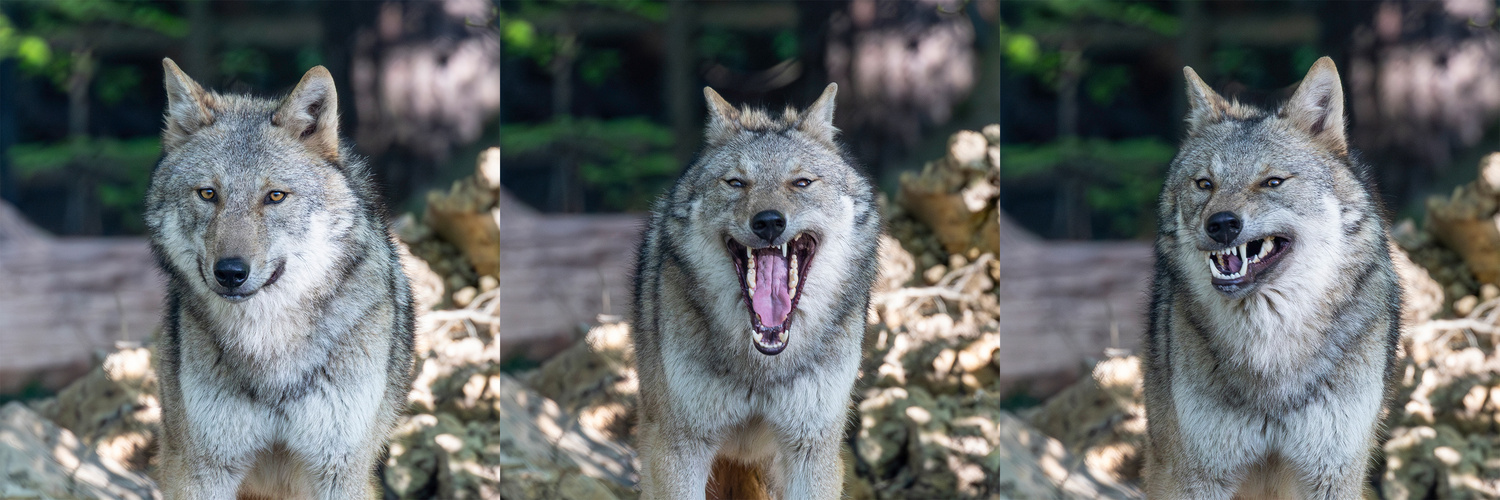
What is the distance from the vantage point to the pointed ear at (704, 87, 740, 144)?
17.7ft

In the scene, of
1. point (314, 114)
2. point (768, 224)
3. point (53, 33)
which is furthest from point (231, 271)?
point (53, 33)

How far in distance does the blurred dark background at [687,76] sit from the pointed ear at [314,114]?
1671mm

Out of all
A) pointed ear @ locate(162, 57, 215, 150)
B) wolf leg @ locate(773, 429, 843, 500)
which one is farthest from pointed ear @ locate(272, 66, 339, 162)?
wolf leg @ locate(773, 429, 843, 500)

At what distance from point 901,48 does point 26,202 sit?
6.53m

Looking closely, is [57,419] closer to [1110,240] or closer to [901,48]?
[901,48]

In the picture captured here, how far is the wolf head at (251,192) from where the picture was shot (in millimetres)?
4410

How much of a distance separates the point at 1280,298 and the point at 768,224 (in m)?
2.47

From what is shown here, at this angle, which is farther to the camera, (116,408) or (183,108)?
(116,408)

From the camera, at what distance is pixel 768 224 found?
15.0 ft

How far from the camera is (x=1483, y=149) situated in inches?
251

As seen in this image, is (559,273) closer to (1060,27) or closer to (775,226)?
(775,226)

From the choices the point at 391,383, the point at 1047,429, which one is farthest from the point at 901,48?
the point at 391,383

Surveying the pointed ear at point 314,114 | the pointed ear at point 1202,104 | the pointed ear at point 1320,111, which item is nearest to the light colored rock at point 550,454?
the pointed ear at point 314,114

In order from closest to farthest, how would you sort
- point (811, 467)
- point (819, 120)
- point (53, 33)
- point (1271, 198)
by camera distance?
point (1271, 198)
point (811, 467)
point (819, 120)
point (53, 33)
